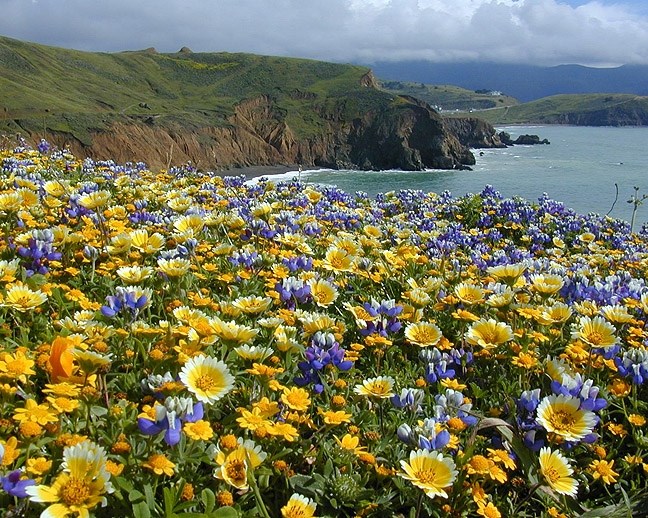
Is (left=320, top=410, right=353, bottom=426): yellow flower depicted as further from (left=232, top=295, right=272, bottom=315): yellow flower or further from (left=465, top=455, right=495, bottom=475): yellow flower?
(left=232, top=295, right=272, bottom=315): yellow flower

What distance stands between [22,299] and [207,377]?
134 cm

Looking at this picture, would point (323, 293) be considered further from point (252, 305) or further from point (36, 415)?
point (36, 415)

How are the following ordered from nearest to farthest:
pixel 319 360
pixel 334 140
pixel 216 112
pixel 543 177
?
pixel 319 360, pixel 543 177, pixel 216 112, pixel 334 140

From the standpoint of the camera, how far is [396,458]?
2.40 metres

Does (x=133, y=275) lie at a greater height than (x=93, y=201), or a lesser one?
lesser

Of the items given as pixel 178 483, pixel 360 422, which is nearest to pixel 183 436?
pixel 178 483

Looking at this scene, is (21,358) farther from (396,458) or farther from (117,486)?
(396,458)

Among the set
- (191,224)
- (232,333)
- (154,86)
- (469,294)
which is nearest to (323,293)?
(469,294)

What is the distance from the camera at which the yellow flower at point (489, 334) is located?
312 cm

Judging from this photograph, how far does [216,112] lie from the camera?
9838 centimetres

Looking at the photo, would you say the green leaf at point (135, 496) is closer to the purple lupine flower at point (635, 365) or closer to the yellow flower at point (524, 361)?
the yellow flower at point (524, 361)

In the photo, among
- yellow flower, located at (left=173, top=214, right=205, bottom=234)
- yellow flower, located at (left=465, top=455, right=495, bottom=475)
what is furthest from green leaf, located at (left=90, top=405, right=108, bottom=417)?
yellow flower, located at (left=173, top=214, right=205, bottom=234)

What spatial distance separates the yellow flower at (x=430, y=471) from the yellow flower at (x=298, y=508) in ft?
1.09

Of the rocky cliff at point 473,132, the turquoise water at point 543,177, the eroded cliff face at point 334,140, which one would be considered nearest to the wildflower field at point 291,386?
the turquoise water at point 543,177
